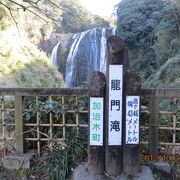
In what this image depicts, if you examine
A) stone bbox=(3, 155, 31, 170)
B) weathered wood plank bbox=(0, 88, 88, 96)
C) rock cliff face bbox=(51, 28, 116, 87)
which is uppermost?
rock cliff face bbox=(51, 28, 116, 87)

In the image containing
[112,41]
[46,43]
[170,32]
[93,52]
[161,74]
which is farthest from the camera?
[46,43]

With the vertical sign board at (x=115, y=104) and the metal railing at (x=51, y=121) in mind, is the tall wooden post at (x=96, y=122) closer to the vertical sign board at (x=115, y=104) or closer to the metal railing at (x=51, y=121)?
the vertical sign board at (x=115, y=104)

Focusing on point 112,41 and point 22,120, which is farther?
point 22,120

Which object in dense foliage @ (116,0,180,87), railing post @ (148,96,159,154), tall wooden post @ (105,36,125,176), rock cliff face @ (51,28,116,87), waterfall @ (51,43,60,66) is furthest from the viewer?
waterfall @ (51,43,60,66)

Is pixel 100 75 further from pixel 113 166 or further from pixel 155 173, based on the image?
pixel 155 173

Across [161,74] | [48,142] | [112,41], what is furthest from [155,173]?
[161,74]

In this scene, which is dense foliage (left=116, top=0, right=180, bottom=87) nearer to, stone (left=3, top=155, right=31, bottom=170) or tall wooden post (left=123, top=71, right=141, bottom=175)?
tall wooden post (left=123, top=71, right=141, bottom=175)

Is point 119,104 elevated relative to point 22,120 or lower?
elevated

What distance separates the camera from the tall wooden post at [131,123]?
6.58 ft

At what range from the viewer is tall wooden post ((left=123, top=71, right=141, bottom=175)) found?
2.01m

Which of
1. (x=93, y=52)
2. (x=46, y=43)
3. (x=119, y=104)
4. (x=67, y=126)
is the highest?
(x=46, y=43)

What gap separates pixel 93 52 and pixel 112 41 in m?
13.8

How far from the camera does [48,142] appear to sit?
8.23 feet
